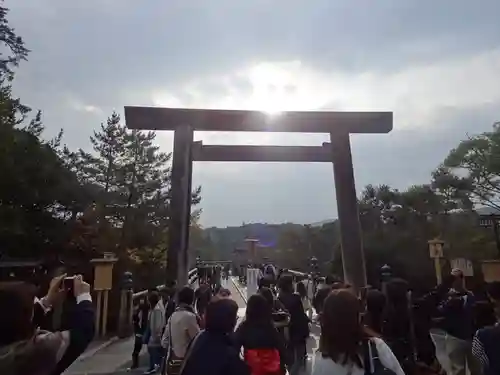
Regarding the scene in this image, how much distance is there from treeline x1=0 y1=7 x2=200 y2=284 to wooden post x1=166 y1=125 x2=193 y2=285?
8.97 ft

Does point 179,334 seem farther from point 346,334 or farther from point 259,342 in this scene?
point 346,334

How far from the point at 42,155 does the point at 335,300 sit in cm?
1308

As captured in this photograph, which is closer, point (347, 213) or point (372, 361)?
point (372, 361)

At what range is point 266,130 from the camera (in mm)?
9266

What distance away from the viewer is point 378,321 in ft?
14.1

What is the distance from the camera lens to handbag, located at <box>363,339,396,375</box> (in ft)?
Answer: 7.34

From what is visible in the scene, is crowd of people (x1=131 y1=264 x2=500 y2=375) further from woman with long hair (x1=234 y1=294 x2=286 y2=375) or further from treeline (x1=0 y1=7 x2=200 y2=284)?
treeline (x1=0 y1=7 x2=200 y2=284)

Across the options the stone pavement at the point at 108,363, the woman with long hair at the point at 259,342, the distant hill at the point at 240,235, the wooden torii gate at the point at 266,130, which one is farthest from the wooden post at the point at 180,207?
the distant hill at the point at 240,235

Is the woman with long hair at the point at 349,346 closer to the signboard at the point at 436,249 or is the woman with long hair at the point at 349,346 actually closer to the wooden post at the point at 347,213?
the wooden post at the point at 347,213

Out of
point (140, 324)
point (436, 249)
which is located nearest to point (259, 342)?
point (140, 324)

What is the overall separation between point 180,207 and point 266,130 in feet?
8.45

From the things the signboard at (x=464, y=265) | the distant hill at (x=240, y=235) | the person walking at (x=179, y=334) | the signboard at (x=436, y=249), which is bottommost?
the person walking at (x=179, y=334)

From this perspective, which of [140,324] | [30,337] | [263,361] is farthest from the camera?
[140,324]

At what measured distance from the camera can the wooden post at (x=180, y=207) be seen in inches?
320
